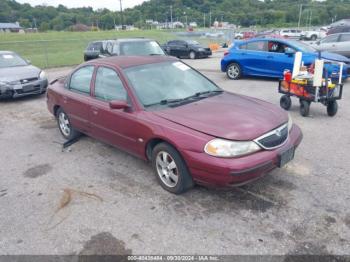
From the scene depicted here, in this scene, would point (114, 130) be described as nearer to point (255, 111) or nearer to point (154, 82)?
point (154, 82)

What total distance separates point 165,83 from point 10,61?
772 cm

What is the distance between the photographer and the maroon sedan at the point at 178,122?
321 centimetres

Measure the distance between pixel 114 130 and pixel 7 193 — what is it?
5.09 feet

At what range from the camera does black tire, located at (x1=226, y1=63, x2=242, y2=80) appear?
38.3ft

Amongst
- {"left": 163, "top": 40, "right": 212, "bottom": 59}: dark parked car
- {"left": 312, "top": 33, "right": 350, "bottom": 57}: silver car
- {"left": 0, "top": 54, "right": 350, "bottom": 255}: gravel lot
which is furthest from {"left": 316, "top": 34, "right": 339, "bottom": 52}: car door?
{"left": 0, "top": 54, "right": 350, "bottom": 255}: gravel lot

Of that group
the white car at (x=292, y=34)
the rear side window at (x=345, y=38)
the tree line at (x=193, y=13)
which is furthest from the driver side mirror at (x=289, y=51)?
the tree line at (x=193, y=13)

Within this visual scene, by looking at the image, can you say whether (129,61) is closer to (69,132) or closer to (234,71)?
(69,132)

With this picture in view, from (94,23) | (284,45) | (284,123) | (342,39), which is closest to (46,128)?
(284,123)

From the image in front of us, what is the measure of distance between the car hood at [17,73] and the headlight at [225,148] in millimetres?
7606

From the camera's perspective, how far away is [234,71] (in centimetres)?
1180

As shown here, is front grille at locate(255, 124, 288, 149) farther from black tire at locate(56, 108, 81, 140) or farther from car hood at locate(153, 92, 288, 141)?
black tire at locate(56, 108, 81, 140)

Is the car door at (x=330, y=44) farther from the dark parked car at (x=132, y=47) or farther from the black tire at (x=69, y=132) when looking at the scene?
the black tire at (x=69, y=132)

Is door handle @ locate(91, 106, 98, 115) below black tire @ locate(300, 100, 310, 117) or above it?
above

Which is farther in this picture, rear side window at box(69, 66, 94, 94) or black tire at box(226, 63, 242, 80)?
black tire at box(226, 63, 242, 80)
